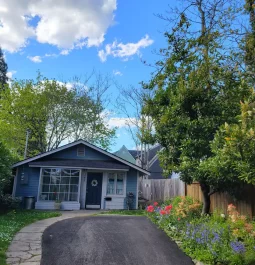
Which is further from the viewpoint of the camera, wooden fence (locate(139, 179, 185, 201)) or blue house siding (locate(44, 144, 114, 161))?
wooden fence (locate(139, 179, 185, 201))

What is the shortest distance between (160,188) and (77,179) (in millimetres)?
6052

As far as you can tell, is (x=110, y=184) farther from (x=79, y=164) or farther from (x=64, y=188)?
(x=64, y=188)

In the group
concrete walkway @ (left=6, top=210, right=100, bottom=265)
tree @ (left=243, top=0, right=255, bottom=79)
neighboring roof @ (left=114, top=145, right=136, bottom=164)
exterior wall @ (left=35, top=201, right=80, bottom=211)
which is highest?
tree @ (left=243, top=0, right=255, bottom=79)

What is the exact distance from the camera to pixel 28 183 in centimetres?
1428

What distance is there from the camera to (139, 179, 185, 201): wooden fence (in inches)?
616

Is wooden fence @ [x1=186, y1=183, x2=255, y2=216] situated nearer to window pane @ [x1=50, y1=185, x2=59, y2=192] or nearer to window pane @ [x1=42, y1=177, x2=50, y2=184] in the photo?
window pane @ [x1=50, y1=185, x2=59, y2=192]

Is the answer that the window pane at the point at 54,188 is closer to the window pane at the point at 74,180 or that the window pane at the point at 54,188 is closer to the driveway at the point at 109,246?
the window pane at the point at 74,180

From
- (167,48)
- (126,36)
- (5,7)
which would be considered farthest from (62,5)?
(167,48)

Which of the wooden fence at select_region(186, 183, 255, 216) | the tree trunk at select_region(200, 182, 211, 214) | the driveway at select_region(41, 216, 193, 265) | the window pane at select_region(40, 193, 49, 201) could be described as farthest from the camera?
the window pane at select_region(40, 193, 49, 201)

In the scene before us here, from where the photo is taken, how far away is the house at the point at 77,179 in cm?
1414

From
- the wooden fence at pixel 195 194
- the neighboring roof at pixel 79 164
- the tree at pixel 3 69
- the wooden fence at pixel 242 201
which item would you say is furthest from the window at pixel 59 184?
the tree at pixel 3 69

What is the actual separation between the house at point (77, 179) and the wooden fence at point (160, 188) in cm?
225

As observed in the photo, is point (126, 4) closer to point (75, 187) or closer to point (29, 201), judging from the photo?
point (75, 187)

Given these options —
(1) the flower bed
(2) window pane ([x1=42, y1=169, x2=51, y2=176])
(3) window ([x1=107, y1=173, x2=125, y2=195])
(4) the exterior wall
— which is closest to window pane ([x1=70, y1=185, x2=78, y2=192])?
(4) the exterior wall
